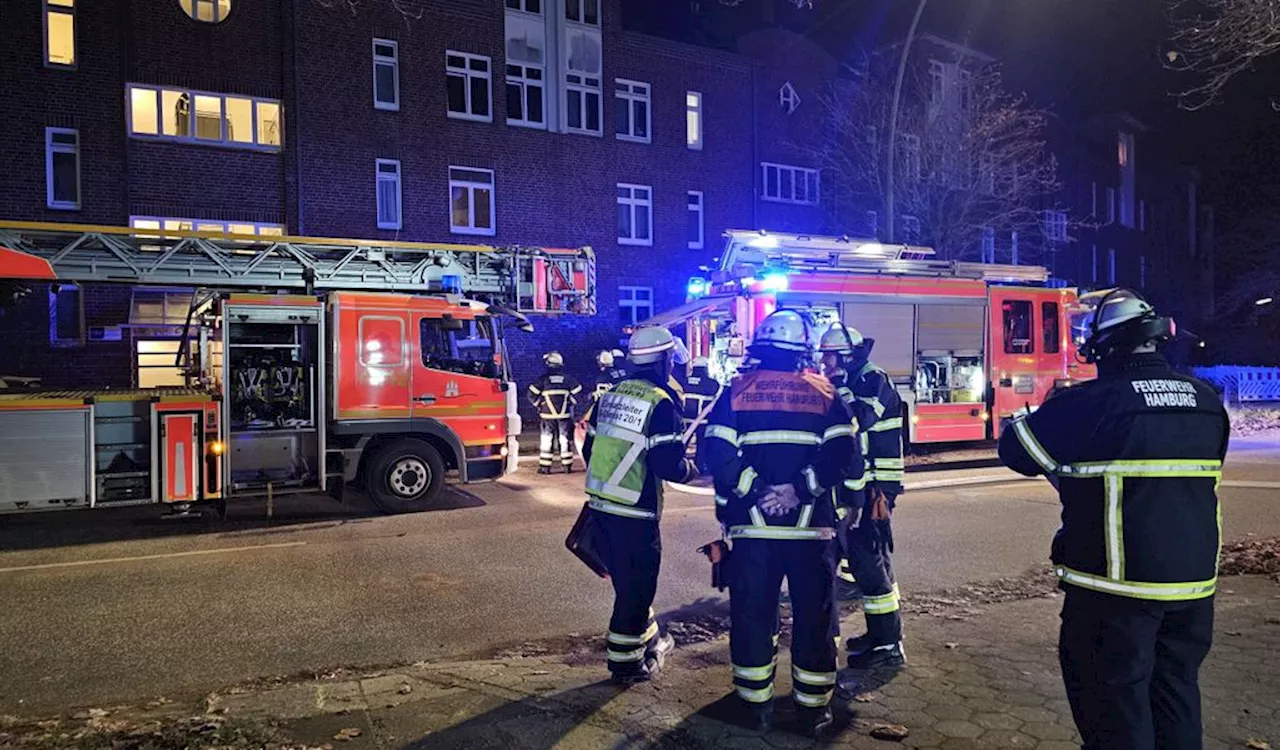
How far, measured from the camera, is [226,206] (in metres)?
17.8

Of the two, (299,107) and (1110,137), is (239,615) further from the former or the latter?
(1110,137)

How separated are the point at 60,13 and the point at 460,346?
12.9 metres

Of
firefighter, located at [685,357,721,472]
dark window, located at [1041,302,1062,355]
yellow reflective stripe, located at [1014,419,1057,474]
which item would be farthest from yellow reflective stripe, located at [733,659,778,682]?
dark window, located at [1041,302,1062,355]

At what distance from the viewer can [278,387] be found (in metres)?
9.63

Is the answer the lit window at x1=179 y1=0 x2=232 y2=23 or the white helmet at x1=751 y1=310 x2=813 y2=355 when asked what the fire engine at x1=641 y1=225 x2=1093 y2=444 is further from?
the lit window at x1=179 y1=0 x2=232 y2=23

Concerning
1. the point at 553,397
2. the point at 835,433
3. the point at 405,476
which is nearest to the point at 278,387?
the point at 405,476

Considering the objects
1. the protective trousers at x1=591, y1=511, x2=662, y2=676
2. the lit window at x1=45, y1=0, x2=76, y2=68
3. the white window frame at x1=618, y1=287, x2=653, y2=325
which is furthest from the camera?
the white window frame at x1=618, y1=287, x2=653, y2=325

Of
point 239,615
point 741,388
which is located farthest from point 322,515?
point 741,388

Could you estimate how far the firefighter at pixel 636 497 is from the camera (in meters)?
4.38

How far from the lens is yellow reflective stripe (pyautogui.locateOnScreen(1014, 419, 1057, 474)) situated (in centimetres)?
304

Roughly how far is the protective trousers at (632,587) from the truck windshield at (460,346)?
6116mm

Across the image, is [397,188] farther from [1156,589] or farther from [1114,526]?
[1156,589]

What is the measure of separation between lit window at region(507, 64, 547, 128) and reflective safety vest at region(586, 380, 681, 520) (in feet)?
58.9

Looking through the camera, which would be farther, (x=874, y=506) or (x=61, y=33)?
(x=61, y=33)
